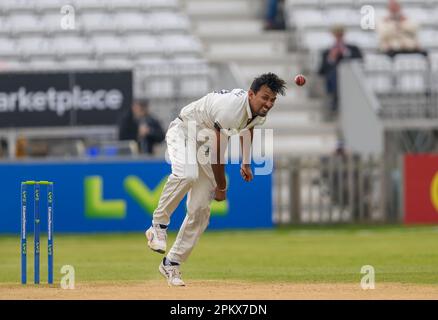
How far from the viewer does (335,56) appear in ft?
92.6

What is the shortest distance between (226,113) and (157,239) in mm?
1492

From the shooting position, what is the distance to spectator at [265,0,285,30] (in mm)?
31516

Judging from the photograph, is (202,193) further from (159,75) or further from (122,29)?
(122,29)

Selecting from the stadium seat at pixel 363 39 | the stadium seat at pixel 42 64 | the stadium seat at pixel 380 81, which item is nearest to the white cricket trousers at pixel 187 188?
the stadium seat at pixel 42 64

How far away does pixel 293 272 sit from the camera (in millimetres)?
16469

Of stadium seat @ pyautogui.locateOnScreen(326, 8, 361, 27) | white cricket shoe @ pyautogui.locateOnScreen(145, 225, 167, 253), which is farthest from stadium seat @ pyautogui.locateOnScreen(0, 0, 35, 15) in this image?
white cricket shoe @ pyautogui.locateOnScreen(145, 225, 167, 253)

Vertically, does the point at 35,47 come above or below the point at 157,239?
above

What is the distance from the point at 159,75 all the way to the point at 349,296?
46.5 ft

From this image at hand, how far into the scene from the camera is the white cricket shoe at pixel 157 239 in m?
14.0

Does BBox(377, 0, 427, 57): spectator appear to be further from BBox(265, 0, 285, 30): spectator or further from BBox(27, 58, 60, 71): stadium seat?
BBox(27, 58, 60, 71): stadium seat

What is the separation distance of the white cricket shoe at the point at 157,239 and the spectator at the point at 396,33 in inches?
607

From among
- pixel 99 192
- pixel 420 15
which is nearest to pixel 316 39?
pixel 420 15

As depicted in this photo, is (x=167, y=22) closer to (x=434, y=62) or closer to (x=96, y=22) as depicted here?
(x=96, y=22)
